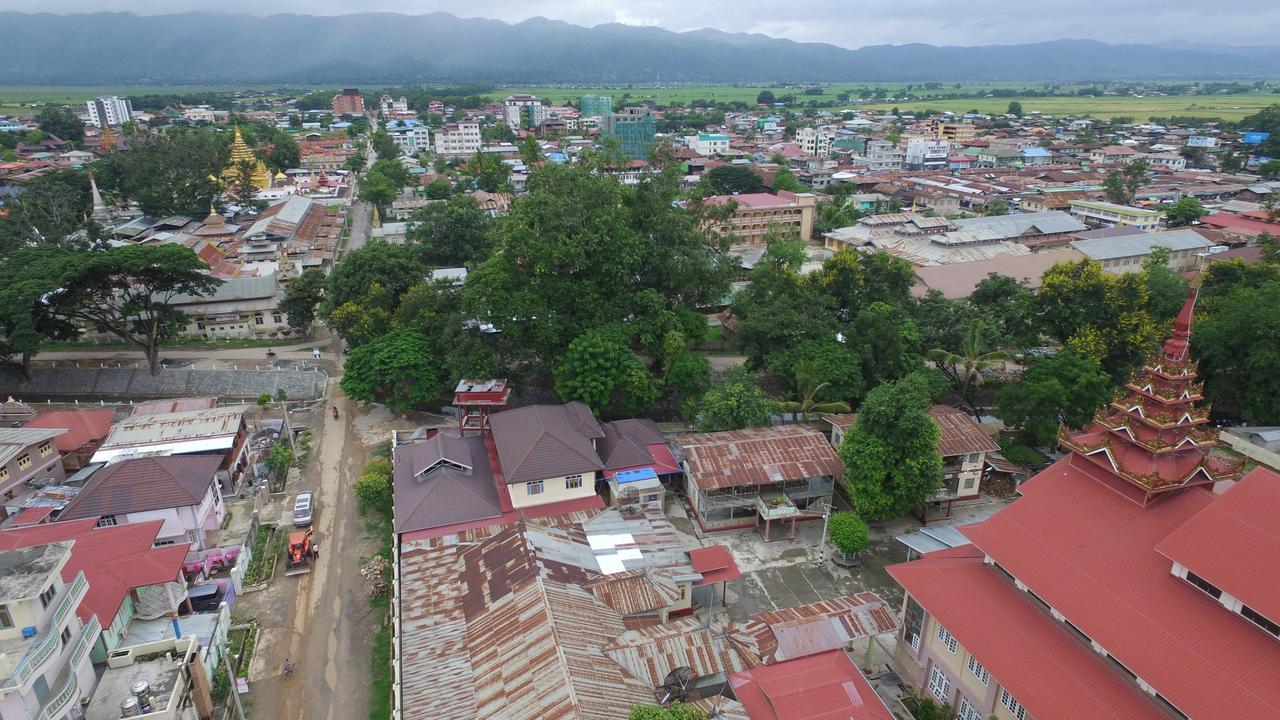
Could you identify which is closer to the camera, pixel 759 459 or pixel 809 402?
pixel 759 459

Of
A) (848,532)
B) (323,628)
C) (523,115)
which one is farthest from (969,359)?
(523,115)

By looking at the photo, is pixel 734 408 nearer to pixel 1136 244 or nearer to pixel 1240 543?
pixel 1240 543

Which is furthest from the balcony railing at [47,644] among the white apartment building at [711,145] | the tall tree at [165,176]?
the white apartment building at [711,145]

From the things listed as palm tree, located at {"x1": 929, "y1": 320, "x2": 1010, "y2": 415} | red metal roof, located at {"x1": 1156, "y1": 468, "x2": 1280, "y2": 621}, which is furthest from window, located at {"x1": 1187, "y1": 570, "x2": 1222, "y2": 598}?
palm tree, located at {"x1": 929, "y1": 320, "x2": 1010, "y2": 415}

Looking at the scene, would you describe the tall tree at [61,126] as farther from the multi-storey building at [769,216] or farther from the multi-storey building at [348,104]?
the multi-storey building at [769,216]

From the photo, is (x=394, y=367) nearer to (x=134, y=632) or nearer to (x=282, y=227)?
(x=134, y=632)

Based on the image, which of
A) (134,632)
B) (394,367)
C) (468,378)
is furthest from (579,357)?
(134,632)
